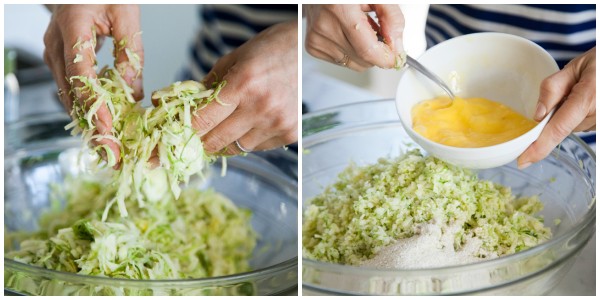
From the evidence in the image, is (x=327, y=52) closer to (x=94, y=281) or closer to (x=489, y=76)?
(x=489, y=76)

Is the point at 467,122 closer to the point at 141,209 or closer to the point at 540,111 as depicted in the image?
the point at 540,111

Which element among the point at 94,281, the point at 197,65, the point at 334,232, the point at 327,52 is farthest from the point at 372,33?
the point at 197,65

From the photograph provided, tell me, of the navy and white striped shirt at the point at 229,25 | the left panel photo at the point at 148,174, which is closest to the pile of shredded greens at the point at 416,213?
the left panel photo at the point at 148,174

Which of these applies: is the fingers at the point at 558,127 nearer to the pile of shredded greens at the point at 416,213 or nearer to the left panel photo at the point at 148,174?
the pile of shredded greens at the point at 416,213

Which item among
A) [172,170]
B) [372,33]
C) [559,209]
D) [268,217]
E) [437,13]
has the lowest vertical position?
[268,217]

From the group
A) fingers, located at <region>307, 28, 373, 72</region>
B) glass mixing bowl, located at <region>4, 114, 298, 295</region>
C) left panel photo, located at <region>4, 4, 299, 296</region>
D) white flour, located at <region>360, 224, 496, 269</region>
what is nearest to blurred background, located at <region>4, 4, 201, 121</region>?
glass mixing bowl, located at <region>4, 114, 298, 295</region>

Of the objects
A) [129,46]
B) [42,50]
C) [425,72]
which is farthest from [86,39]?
[42,50]
